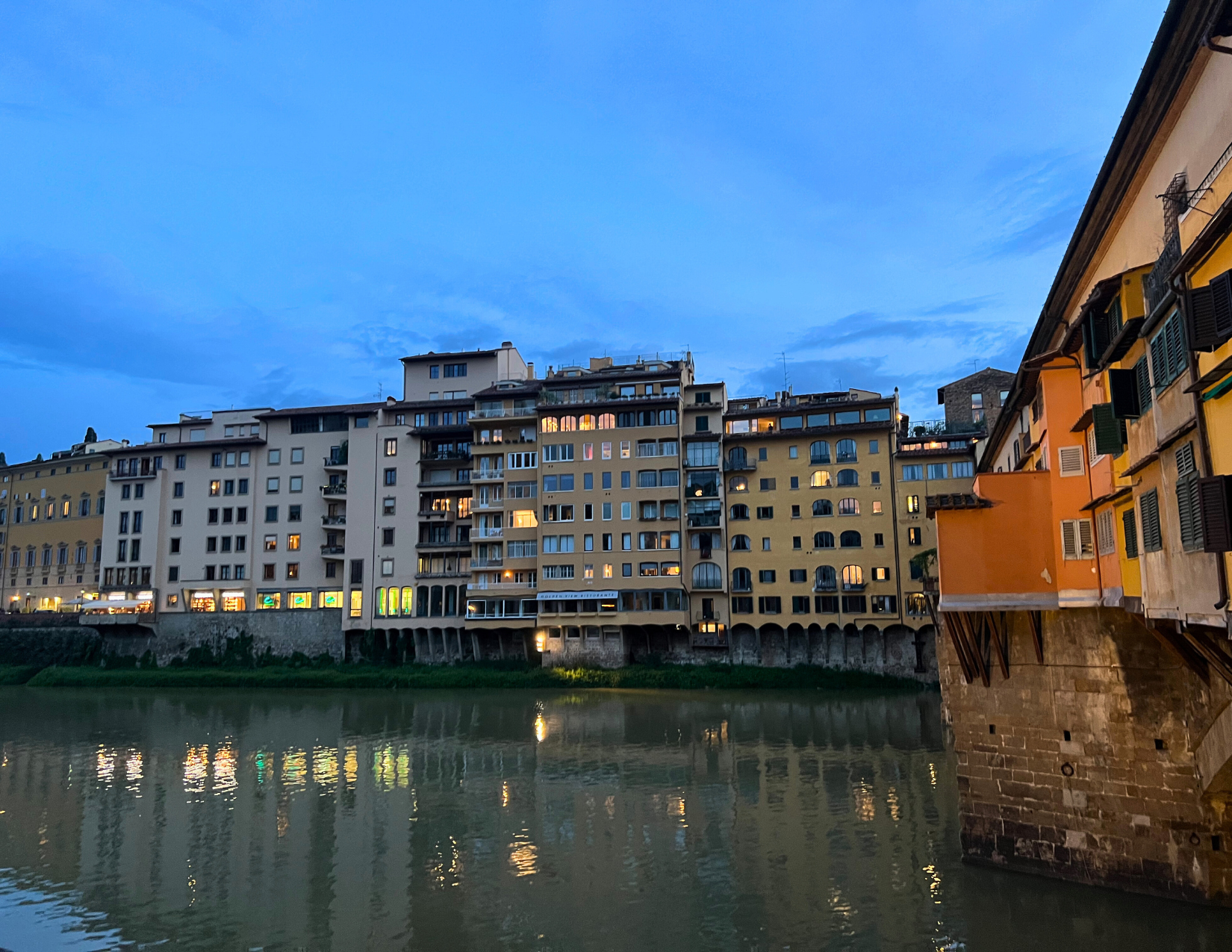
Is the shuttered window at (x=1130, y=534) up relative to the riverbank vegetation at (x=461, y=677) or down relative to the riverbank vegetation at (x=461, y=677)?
up

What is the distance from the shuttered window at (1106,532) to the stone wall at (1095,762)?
1.49m

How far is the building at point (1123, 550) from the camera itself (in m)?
11.3

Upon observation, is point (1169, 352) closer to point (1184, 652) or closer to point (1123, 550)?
point (1123, 550)

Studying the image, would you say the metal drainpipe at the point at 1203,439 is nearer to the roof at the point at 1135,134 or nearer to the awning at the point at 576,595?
the roof at the point at 1135,134

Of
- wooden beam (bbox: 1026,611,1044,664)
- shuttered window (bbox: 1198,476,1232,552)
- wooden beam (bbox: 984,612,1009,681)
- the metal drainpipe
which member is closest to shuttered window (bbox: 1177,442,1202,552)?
the metal drainpipe

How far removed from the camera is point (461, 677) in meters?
63.3

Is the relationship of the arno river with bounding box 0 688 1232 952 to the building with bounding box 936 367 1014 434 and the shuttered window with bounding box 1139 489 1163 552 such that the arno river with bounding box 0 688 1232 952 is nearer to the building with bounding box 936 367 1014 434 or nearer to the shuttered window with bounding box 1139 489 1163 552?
the shuttered window with bounding box 1139 489 1163 552

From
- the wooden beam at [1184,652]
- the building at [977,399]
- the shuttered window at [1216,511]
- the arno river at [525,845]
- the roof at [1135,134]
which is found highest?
the building at [977,399]

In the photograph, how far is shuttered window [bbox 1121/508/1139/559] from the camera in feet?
49.9

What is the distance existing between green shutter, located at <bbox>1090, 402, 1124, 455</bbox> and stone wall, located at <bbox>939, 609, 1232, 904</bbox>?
436 cm

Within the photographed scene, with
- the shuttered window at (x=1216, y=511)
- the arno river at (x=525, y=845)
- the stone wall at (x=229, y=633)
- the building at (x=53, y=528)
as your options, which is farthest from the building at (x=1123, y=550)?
the building at (x=53, y=528)

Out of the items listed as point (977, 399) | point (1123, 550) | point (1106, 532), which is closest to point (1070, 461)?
point (1106, 532)

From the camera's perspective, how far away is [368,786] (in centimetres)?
3316

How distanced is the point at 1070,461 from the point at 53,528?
9469 cm
